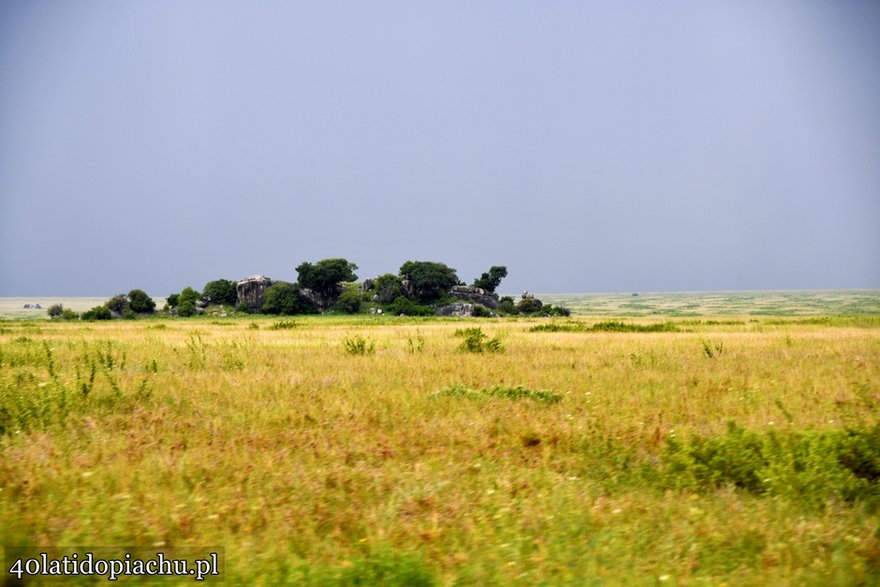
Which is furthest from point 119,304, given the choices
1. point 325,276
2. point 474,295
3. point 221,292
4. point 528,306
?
point 528,306

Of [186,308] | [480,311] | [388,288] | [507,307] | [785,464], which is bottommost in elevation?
[785,464]

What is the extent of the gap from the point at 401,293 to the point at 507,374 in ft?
234

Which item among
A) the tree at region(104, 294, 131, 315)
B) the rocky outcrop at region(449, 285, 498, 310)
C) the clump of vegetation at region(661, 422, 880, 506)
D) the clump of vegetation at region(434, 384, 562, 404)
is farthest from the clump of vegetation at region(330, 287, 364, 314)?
the clump of vegetation at region(661, 422, 880, 506)

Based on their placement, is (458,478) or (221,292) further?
(221,292)

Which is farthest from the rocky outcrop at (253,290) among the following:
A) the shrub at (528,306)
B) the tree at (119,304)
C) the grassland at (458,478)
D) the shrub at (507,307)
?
the grassland at (458,478)

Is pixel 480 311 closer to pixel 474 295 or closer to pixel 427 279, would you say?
pixel 474 295

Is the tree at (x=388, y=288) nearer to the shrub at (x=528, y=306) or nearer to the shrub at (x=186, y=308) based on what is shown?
the shrub at (x=528, y=306)

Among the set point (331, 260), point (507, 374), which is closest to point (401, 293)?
point (331, 260)

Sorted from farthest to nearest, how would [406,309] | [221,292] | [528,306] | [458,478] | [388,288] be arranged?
[221,292]
[528,306]
[388,288]
[406,309]
[458,478]

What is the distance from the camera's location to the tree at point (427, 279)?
3278 inches

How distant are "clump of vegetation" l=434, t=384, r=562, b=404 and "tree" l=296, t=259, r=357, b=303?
76.1 metres

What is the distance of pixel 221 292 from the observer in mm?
87562

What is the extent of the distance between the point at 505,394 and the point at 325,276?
76.6 meters

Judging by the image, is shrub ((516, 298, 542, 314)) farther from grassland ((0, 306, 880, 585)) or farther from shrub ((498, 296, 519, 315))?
grassland ((0, 306, 880, 585))
